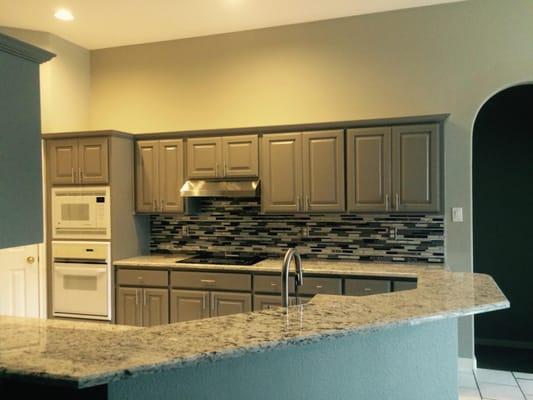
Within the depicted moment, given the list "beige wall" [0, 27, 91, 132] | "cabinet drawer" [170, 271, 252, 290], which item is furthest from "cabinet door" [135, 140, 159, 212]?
"beige wall" [0, 27, 91, 132]

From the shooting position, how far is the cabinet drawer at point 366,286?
3.47 m

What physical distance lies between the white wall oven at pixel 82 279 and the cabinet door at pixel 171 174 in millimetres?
675

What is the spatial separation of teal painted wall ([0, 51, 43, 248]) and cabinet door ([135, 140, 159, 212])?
256 centimetres

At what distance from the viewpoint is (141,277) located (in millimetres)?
4062

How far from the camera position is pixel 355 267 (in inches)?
146

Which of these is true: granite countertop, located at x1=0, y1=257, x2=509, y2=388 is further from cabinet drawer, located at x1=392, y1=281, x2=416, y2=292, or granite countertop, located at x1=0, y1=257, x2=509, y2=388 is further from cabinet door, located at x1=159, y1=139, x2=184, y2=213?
cabinet door, located at x1=159, y1=139, x2=184, y2=213

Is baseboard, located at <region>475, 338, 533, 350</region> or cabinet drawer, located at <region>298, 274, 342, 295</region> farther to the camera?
baseboard, located at <region>475, 338, 533, 350</region>

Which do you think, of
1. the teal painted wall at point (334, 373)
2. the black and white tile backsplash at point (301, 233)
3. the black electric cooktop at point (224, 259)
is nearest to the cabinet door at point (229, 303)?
the black electric cooktop at point (224, 259)

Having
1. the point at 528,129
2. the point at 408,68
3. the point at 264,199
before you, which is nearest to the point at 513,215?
the point at 528,129

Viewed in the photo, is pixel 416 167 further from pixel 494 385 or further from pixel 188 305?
pixel 188 305

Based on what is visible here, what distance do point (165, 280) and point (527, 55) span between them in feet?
11.9

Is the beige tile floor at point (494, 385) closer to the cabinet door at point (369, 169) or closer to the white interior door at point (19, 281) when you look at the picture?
the cabinet door at point (369, 169)

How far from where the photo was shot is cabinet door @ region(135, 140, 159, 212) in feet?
14.3

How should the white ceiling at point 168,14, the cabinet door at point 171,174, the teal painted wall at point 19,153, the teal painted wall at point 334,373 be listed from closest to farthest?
the teal painted wall at point 334,373 < the teal painted wall at point 19,153 < the white ceiling at point 168,14 < the cabinet door at point 171,174
